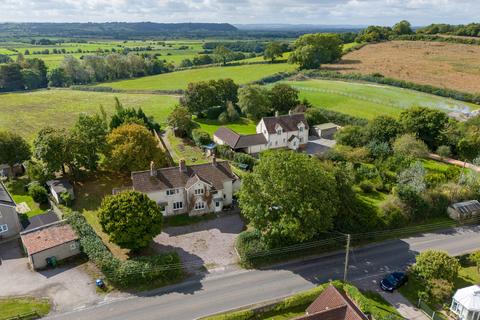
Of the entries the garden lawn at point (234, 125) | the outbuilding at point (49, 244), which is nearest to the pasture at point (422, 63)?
the garden lawn at point (234, 125)

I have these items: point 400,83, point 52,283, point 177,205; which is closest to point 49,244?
point 52,283

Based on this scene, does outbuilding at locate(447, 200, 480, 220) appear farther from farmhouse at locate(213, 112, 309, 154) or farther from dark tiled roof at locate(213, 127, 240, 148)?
dark tiled roof at locate(213, 127, 240, 148)

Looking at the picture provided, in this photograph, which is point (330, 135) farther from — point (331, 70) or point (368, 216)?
point (331, 70)

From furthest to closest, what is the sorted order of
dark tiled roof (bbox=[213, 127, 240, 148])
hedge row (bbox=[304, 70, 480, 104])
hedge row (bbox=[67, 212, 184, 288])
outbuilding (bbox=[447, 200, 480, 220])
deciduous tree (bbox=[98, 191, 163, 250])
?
hedge row (bbox=[304, 70, 480, 104]) → dark tiled roof (bbox=[213, 127, 240, 148]) → outbuilding (bbox=[447, 200, 480, 220]) → deciduous tree (bbox=[98, 191, 163, 250]) → hedge row (bbox=[67, 212, 184, 288])

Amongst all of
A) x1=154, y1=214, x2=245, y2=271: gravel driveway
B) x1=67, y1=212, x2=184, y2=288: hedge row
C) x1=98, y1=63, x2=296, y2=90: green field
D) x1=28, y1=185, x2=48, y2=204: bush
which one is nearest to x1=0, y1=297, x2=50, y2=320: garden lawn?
x1=67, y1=212, x2=184, y2=288: hedge row

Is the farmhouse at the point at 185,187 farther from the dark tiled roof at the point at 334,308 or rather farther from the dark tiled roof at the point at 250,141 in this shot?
the dark tiled roof at the point at 334,308

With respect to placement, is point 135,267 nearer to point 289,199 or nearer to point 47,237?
point 47,237

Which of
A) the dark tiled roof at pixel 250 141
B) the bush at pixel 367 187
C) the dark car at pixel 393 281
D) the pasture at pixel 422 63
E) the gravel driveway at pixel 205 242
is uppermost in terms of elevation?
the pasture at pixel 422 63
